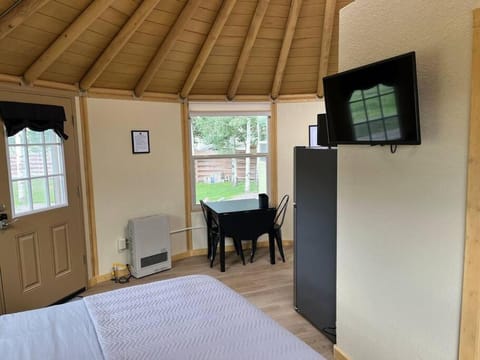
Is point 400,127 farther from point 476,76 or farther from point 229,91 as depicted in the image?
point 229,91

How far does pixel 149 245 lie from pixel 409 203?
10.3 ft

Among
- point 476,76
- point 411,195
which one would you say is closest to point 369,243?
point 411,195

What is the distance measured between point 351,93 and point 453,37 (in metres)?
0.56

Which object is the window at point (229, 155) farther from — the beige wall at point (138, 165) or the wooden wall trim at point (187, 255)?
the wooden wall trim at point (187, 255)

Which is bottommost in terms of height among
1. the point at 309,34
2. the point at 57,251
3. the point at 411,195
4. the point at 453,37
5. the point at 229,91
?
the point at 57,251

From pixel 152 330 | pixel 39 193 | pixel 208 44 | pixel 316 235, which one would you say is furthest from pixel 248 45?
pixel 152 330

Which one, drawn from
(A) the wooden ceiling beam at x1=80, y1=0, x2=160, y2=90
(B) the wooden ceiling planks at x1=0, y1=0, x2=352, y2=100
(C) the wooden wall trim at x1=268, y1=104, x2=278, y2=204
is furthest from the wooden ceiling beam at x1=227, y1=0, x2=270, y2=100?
(A) the wooden ceiling beam at x1=80, y1=0, x2=160, y2=90

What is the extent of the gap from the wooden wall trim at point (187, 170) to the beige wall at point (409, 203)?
9.09ft

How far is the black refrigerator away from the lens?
2.75 meters

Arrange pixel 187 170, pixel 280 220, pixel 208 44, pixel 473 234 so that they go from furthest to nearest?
1. pixel 280 220
2. pixel 187 170
3. pixel 208 44
4. pixel 473 234

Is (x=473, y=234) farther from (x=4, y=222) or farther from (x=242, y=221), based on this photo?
(x=4, y=222)

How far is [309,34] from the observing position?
427 centimetres

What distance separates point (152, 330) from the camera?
5.36ft

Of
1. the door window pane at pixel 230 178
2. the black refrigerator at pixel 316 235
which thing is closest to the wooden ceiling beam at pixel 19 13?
the black refrigerator at pixel 316 235
